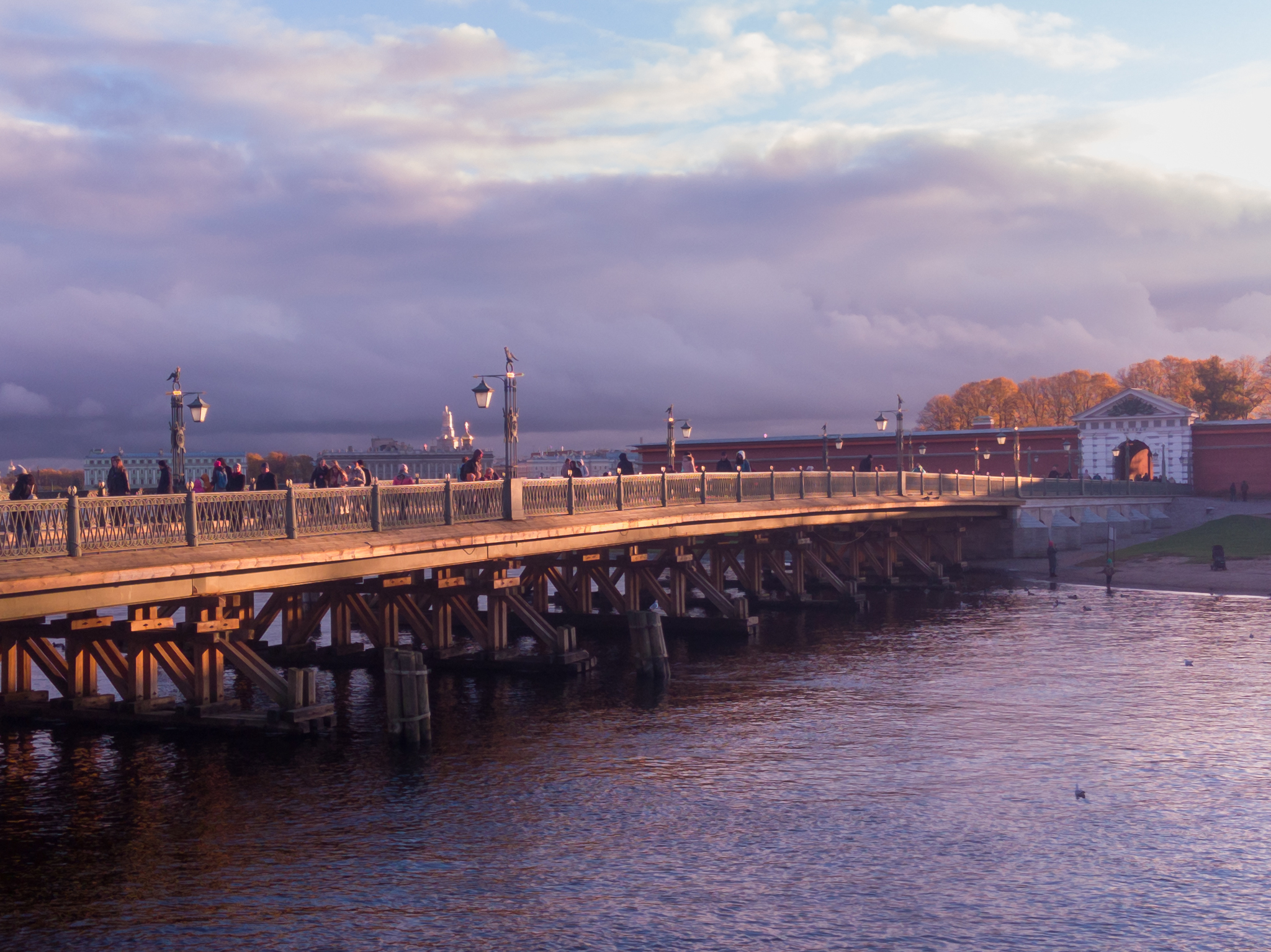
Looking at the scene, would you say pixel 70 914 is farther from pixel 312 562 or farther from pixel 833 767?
pixel 833 767

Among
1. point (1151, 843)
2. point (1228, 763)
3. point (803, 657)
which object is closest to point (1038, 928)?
point (1151, 843)

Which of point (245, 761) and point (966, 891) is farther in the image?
point (245, 761)

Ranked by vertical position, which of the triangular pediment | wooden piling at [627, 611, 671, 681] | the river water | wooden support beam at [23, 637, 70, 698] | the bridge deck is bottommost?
the river water

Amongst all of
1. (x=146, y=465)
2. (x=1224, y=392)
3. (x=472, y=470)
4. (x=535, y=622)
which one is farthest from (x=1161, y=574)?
(x=146, y=465)

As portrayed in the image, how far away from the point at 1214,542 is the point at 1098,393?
224 ft

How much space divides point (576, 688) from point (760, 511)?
10.4 m

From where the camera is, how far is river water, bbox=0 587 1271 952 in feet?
44.0

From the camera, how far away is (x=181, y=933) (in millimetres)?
13172

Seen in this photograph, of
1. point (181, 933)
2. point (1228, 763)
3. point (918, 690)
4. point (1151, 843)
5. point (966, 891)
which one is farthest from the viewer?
point (918, 690)

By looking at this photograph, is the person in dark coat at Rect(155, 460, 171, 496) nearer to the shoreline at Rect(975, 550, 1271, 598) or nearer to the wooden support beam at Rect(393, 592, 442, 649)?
the wooden support beam at Rect(393, 592, 442, 649)

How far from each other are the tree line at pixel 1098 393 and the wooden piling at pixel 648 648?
274 feet

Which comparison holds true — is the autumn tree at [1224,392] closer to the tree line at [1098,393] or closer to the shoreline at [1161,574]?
the tree line at [1098,393]

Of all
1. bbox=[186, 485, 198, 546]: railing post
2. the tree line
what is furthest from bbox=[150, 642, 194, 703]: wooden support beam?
the tree line

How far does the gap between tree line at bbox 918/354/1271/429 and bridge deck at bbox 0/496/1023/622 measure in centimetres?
8185
